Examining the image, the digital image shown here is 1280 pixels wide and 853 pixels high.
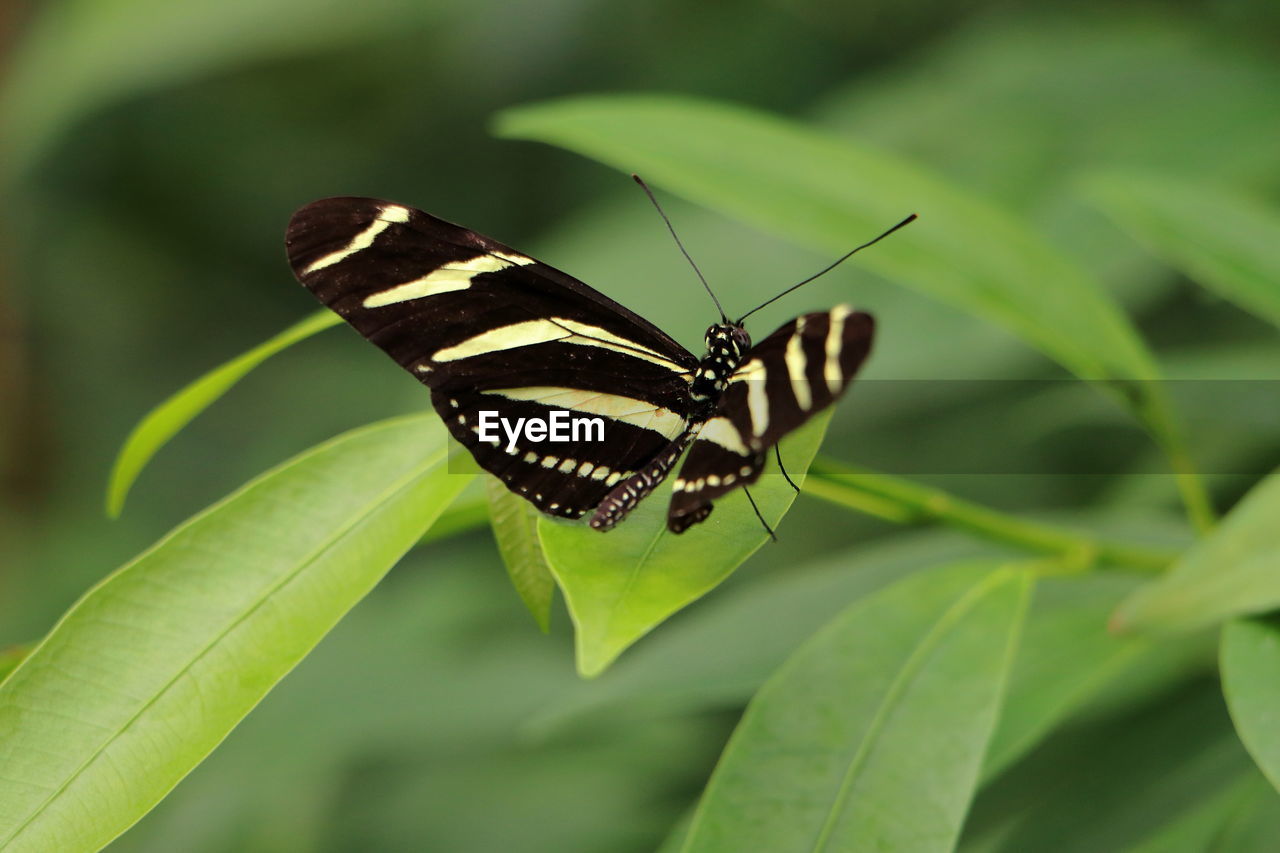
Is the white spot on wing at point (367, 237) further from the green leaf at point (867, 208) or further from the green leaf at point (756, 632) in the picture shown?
the green leaf at point (756, 632)

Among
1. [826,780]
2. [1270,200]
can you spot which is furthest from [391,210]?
[1270,200]

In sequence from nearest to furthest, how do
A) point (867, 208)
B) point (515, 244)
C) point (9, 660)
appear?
point (9, 660) < point (867, 208) < point (515, 244)

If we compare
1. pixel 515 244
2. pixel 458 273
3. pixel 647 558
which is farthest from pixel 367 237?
pixel 515 244

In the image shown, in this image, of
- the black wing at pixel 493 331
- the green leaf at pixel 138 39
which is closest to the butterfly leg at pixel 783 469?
the black wing at pixel 493 331

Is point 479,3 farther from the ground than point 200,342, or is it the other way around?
point 479,3

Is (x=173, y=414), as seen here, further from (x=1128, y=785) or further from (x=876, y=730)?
(x=1128, y=785)

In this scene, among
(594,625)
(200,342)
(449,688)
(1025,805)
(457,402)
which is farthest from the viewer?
(200,342)

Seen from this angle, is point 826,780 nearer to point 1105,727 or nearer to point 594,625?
point 594,625

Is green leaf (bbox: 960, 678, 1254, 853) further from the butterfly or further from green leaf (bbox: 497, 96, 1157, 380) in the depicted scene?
the butterfly
